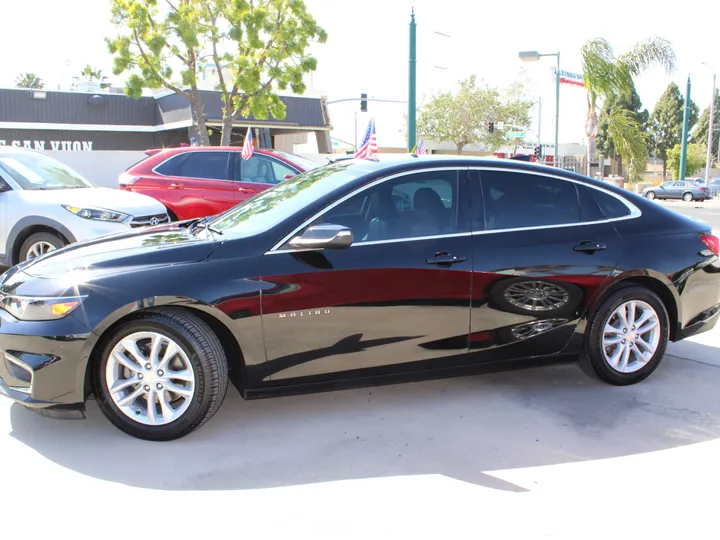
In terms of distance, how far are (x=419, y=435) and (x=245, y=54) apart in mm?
19299

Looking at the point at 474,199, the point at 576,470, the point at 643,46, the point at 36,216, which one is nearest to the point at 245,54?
the point at 643,46

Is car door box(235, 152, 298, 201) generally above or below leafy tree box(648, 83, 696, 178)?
below

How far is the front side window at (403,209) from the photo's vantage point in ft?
12.8

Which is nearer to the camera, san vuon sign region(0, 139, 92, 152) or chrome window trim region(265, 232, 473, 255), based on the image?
chrome window trim region(265, 232, 473, 255)

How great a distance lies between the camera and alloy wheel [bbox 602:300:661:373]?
443 centimetres

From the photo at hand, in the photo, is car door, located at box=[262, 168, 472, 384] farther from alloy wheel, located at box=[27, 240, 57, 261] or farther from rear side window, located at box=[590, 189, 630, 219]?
alloy wheel, located at box=[27, 240, 57, 261]

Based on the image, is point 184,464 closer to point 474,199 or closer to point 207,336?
point 207,336

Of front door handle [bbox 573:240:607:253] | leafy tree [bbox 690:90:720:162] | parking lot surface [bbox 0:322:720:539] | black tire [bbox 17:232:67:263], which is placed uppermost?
leafy tree [bbox 690:90:720:162]

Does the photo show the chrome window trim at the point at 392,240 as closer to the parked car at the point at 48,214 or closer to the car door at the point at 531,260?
the car door at the point at 531,260

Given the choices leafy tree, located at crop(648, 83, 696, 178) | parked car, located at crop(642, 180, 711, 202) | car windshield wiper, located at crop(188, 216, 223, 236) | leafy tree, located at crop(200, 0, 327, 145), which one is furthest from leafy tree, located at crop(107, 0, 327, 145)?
leafy tree, located at crop(648, 83, 696, 178)

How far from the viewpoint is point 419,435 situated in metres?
3.78

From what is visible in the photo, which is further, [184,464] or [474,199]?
[474,199]

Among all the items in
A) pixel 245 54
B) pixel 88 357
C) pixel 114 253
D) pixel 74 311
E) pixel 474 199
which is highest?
pixel 245 54

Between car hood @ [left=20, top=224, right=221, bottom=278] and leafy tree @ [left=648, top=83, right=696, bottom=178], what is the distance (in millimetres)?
78864
